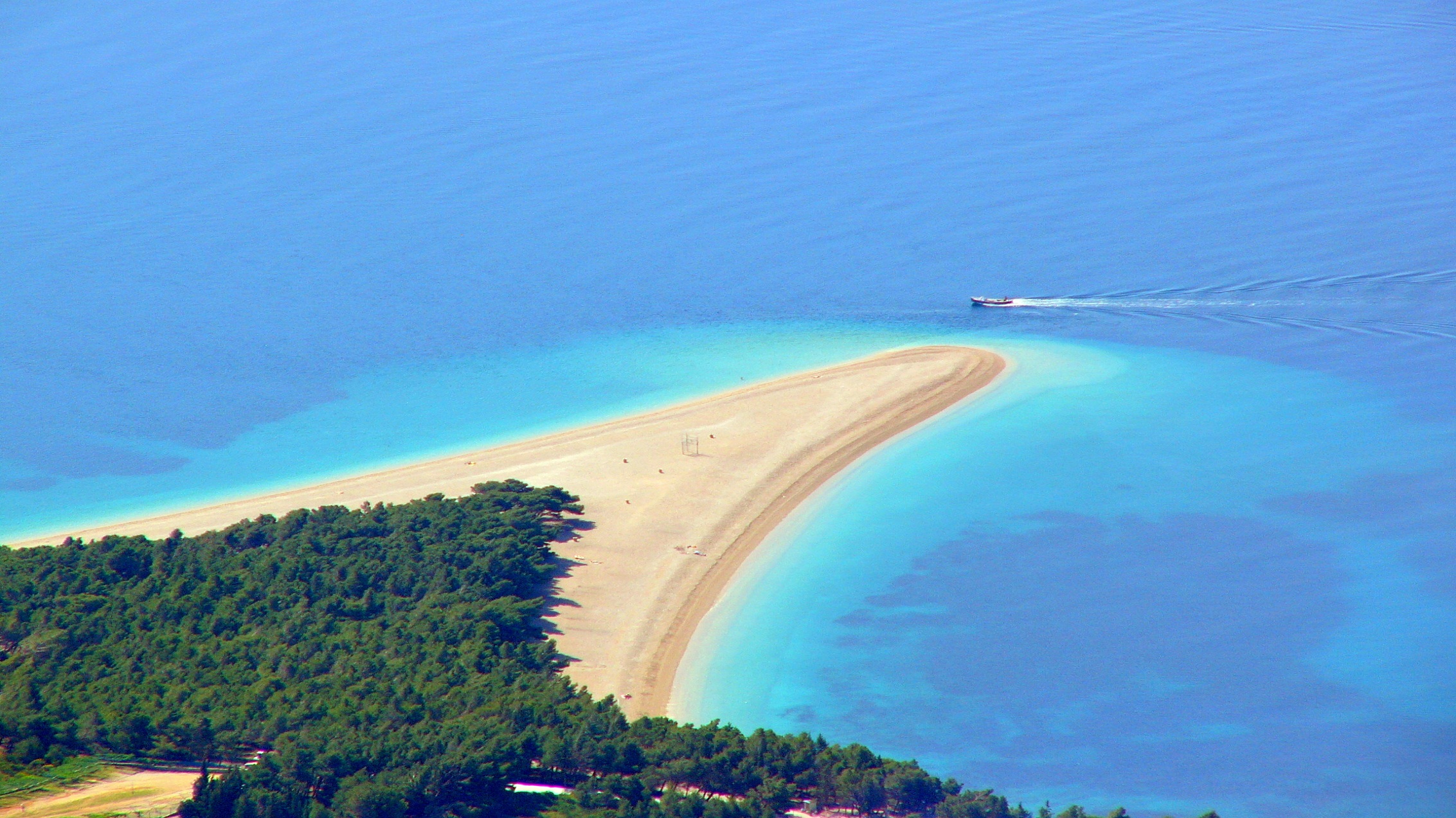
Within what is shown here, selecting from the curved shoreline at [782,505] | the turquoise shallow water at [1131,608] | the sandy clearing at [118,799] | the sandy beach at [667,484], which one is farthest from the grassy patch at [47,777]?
the turquoise shallow water at [1131,608]

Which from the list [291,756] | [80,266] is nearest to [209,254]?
[80,266]

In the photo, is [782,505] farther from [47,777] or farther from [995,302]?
[47,777]

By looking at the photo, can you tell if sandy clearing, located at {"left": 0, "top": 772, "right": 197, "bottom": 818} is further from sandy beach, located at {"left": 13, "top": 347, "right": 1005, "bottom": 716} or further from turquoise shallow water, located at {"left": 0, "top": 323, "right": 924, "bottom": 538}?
turquoise shallow water, located at {"left": 0, "top": 323, "right": 924, "bottom": 538}

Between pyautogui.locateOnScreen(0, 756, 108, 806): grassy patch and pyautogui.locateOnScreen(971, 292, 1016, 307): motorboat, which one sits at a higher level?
pyautogui.locateOnScreen(971, 292, 1016, 307): motorboat

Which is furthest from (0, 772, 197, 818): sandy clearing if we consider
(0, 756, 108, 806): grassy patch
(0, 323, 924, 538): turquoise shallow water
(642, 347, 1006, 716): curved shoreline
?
(0, 323, 924, 538): turquoise shallow water

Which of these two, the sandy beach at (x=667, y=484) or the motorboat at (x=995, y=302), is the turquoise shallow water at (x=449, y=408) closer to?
the sandy beach at (x=667, y=484)

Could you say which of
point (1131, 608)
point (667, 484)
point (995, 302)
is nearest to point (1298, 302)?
point (995, 302)

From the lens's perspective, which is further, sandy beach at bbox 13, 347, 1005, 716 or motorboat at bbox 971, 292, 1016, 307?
motorboat at bbox 971, 292, 1016, 307
